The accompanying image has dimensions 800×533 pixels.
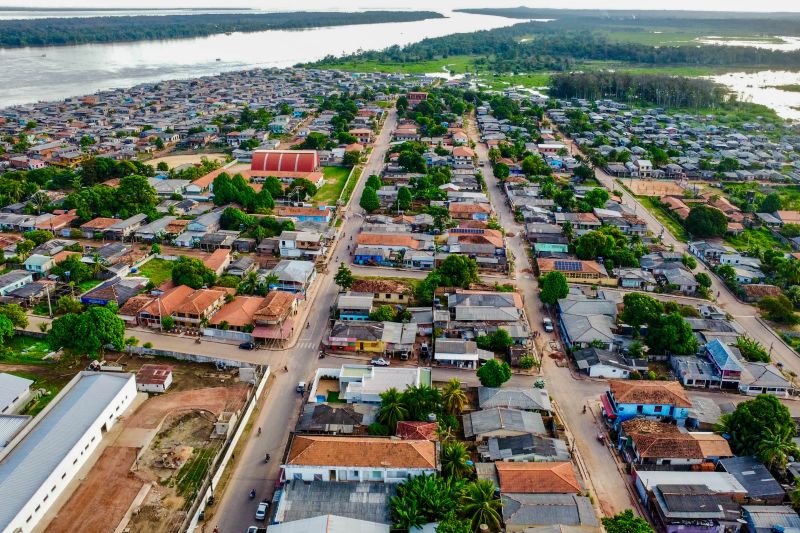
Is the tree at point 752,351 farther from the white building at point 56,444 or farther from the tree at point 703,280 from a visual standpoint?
the white building at point 56,444

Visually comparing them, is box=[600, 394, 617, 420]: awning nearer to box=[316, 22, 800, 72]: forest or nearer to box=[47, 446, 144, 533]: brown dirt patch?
box=[47, 446, 144, 533]: brown dirt patch

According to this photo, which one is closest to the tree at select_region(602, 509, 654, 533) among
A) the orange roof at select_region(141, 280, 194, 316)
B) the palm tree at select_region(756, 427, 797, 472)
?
the palm tree at select_region(756, 427, 797, 472)

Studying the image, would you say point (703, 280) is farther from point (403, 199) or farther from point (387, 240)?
point (403, 199)

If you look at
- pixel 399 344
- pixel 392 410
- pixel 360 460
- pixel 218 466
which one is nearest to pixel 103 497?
pixel 218 466

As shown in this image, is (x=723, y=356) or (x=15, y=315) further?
(x=15, y=315)

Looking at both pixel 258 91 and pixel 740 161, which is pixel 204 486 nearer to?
pixel 740 161

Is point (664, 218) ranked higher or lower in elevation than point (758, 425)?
lower

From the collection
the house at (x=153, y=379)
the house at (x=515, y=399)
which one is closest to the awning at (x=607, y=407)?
the house at (x=515, y=399)
